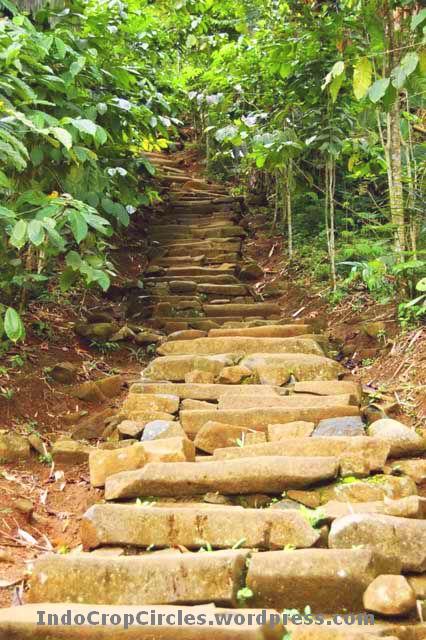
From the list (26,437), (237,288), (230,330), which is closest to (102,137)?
(26,437)

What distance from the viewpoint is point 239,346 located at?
4832mm

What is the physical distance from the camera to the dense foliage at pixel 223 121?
321cm

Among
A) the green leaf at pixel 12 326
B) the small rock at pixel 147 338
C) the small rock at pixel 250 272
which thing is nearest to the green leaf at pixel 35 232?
the green leaf at pixel 12 326

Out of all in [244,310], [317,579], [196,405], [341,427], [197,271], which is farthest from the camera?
[197,271]

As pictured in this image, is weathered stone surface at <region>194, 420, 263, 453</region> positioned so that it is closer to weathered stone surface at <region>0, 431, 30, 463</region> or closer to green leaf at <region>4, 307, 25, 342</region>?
weathered stone surface at <region>0, 431, 30, 463</region>

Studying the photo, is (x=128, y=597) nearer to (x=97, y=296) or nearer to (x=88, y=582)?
(x=88, y=582)

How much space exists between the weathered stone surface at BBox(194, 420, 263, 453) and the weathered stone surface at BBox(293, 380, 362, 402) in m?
0.74

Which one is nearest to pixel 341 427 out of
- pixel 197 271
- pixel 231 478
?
pixel 231 478

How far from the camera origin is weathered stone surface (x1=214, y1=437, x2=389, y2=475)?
2766mm

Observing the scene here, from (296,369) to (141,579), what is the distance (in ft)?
7.89

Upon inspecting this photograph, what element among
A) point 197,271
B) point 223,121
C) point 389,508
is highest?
point 223,121

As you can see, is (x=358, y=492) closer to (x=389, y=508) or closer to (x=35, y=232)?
(x=389, y=508)

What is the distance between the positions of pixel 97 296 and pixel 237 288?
1.64 meters

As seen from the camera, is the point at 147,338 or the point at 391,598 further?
the point at 147,338
